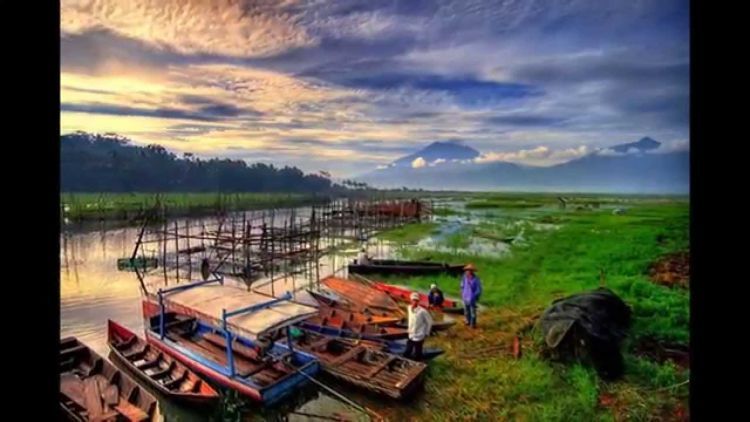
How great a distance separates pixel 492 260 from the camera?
99.5 inches

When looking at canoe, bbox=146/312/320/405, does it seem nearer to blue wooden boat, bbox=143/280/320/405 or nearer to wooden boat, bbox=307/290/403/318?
blue wooden boat, bbox=143/280/320/405

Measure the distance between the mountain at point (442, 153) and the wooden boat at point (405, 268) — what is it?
23.7 inches

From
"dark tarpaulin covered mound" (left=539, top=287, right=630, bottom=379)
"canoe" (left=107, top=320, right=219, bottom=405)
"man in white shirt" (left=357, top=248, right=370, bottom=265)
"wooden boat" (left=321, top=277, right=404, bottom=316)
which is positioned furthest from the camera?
"man in white shirt" (left=357, top=248, right=370, bottom=265)

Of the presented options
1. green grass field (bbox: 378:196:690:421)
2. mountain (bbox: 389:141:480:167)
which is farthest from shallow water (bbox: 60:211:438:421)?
mountain (bbox: 389:141:480:167)

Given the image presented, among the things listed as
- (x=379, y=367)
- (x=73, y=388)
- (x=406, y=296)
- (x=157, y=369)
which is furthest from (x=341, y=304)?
(x=73, y=388)

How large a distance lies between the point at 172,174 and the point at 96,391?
123cm

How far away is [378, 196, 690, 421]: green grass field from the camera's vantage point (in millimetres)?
2016

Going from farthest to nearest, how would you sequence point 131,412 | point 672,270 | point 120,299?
point 120,299 → point 131,412 → point 672,270

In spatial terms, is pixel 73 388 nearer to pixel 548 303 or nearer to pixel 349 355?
pixel 349 355

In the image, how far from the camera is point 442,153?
2.41 metres

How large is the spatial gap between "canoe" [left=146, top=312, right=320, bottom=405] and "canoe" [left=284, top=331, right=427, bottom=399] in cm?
9

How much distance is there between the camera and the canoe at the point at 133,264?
3.06 metres
